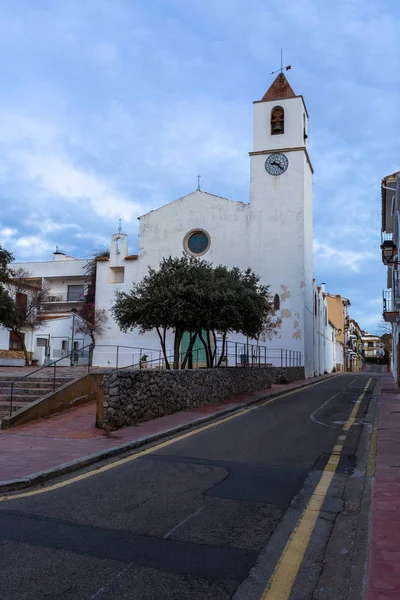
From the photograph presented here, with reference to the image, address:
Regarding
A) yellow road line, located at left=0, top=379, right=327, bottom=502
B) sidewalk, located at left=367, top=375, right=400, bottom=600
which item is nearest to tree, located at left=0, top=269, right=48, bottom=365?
yellow road line, located at left=0, top=379, right=327, bottom=502

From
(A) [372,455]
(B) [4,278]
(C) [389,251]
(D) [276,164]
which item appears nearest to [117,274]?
(D) [276,164]

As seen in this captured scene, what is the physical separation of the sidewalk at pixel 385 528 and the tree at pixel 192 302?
9.63 meters

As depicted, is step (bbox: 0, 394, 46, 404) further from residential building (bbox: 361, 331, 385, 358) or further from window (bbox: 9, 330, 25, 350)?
residential building (bbox: 361, 331, 385, 358)

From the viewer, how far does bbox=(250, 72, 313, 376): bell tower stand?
116ft

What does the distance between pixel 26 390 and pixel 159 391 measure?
3603mm

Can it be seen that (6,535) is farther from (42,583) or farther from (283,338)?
(283,338)

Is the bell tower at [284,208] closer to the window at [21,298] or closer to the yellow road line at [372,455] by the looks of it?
the window at [21,298]

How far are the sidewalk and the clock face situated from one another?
29974 mm

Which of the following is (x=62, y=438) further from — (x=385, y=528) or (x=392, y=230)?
(x=392, y=230)

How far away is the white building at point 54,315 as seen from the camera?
3772 centimetres

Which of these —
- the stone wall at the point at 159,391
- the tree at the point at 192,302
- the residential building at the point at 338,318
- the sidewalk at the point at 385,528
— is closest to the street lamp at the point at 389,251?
the tree at the point at 192,302

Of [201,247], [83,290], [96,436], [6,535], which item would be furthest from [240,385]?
[83,290]

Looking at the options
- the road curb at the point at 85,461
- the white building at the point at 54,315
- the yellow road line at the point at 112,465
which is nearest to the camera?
the yellow road line at the point at 112,465

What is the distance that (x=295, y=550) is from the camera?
4461 mm
